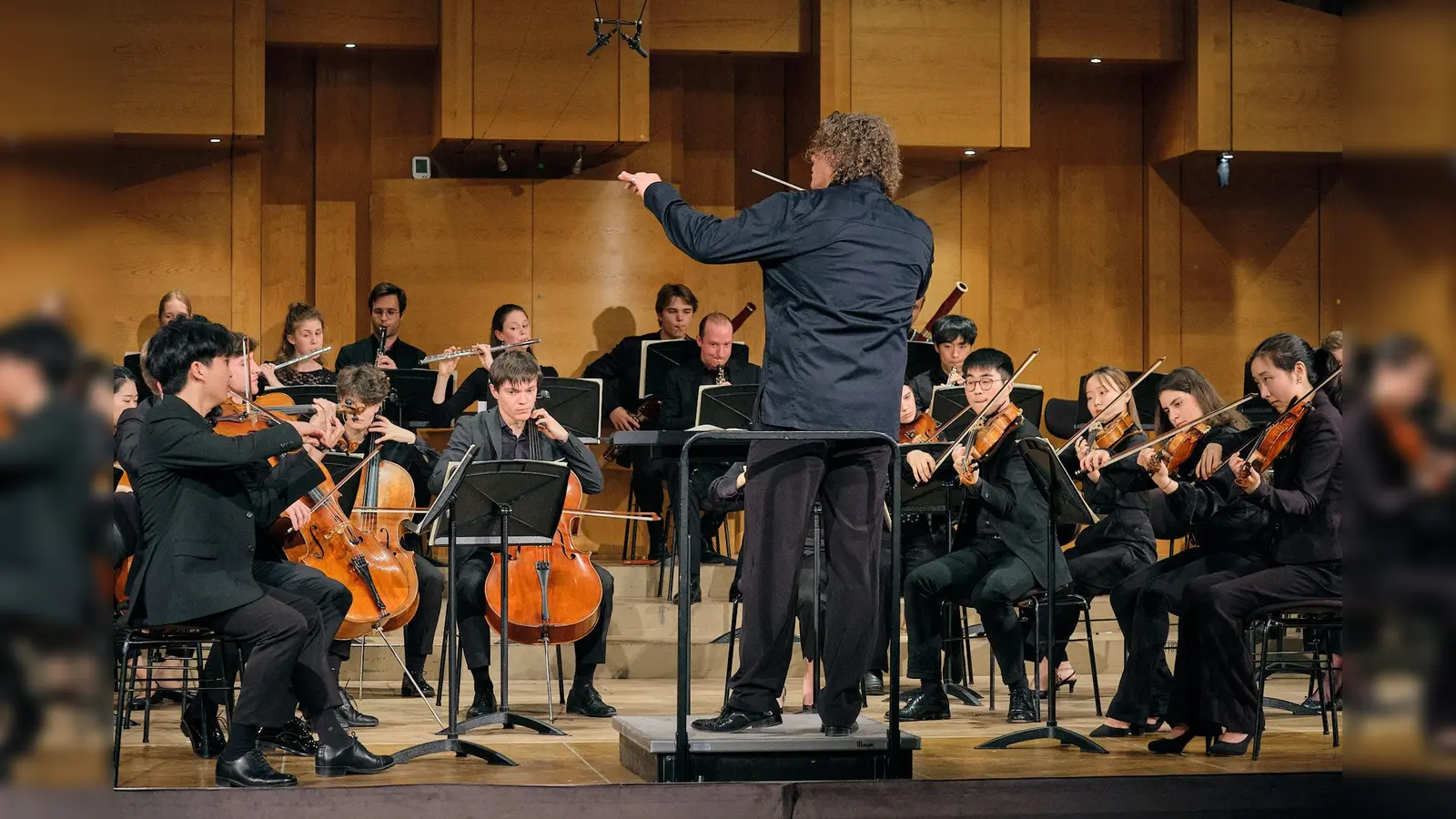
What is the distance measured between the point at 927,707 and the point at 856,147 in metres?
2.16

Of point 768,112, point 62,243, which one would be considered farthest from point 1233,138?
point 62,243

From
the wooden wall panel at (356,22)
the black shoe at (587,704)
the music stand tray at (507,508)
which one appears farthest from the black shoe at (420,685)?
the wooden wall panel at (356,22)

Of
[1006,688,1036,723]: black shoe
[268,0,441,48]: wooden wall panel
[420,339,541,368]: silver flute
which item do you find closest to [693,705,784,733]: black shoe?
[1006,688,1036,723]: black shoe

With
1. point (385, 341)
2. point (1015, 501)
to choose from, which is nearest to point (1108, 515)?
point (1015, 501)

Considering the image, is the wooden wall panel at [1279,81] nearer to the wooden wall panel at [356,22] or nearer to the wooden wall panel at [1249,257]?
the wooden wall panel at [1249,257]

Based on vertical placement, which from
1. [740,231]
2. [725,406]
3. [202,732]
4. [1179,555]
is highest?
[740,231]

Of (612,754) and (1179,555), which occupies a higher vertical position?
(1179,555)

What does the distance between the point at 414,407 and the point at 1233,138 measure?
180 inches

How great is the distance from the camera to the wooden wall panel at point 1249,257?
8453mm

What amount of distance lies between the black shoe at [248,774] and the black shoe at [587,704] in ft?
4.90

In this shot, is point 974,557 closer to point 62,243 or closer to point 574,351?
point 574,351

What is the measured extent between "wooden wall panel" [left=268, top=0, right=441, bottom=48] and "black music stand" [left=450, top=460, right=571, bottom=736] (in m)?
4.08

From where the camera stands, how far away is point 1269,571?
3.99 metres

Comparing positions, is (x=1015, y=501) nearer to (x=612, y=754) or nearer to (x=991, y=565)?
(x=991, y=565)
